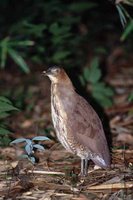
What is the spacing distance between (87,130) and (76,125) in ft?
0.37

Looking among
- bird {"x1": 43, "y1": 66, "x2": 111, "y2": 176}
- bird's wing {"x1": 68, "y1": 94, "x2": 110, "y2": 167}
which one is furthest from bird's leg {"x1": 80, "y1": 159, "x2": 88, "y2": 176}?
bird's wing {"x1": 68, "y1": 94, "x2": 110, "y2": 167}

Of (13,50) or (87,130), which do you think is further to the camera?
(13,50)

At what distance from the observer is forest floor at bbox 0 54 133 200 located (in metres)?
4.24

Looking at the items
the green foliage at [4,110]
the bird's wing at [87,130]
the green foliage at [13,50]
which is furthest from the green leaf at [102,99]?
the bird's wing at [87,130]

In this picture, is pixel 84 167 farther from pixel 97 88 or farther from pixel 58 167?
pixel 97 88

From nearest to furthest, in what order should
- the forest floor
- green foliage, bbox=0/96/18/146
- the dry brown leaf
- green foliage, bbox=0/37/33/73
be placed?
the forest floor, green foliage, bbox=0/96/18/146, green foliage, bbox=0/37/33/73, the dry brown leaf

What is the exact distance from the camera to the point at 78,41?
859cm

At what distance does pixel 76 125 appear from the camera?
15.0 feet

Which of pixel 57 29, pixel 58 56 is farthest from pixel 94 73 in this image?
pixel 57 29

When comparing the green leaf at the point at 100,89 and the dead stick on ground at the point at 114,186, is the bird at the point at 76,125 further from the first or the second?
the green leaf at the point at 100,89

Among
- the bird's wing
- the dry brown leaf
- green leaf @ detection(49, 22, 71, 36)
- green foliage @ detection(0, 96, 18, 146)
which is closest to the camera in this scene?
the bird's wing

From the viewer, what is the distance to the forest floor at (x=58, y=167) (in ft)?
13.9

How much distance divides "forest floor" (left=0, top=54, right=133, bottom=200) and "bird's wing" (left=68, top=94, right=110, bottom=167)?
0.68 ft

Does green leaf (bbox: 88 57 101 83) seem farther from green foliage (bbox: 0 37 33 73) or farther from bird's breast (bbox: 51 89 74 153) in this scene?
bird's breast (bbox: 51 89 74 153)
